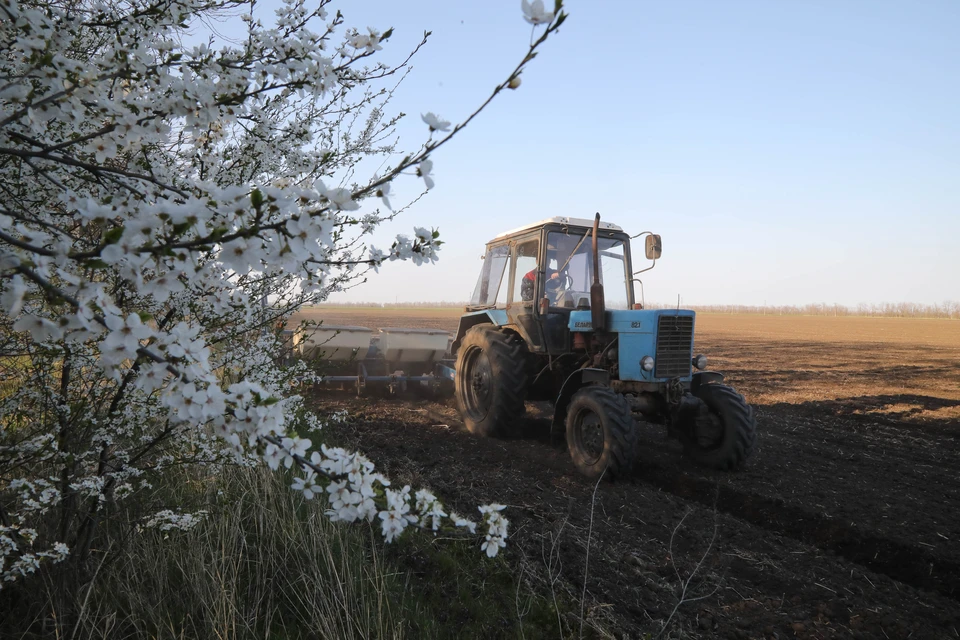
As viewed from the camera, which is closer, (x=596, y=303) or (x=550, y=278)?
(x=596, y=303)

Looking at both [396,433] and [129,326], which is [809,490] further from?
[129,326]

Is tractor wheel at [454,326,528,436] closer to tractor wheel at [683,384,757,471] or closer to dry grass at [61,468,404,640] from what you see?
tractor wheel at [683,384,757,471]

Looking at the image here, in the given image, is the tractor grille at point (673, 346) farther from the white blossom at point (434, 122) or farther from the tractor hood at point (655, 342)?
the white blossom at point (434, 122)

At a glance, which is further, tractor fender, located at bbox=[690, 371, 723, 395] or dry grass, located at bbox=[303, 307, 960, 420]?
dry grass, located at bbox=[303, 307, 960, 420]

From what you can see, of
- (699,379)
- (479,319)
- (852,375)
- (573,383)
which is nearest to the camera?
(699,379)

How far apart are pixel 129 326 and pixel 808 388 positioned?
1333 cm

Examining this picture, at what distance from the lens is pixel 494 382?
636 cm

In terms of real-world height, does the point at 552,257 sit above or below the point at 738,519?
above

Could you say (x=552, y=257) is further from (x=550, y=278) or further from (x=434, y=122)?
(x=434, y=122)

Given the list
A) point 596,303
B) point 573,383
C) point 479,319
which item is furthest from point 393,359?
point 596,303

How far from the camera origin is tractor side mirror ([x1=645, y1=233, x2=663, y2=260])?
6.00 metres

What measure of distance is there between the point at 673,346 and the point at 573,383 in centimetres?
111

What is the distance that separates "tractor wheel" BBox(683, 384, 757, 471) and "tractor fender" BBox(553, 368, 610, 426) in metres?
1.01

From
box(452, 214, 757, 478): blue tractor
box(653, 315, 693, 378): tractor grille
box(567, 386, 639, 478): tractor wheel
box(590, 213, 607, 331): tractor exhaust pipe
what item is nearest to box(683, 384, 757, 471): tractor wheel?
box(452, 214, 757, 478): blue tractor
